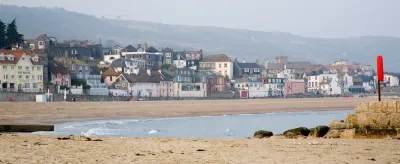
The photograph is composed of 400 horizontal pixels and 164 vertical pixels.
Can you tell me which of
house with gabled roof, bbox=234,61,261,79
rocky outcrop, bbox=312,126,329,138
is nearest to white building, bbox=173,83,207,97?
house with gabled roof, bbox=234,61,261,79

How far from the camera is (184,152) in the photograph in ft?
40.0

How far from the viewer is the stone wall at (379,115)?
1616cm

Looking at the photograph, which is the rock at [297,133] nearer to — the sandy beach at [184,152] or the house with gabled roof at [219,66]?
the sandy beach at [184,152]

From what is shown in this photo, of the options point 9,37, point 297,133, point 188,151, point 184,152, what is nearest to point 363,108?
point 297,133

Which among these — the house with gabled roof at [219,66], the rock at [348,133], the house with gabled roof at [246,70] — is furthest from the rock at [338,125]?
the house with gabled roof at [246,70]

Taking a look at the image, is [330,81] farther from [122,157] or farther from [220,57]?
[122,157]

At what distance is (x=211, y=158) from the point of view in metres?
11.4

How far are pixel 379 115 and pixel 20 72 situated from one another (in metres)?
62.7

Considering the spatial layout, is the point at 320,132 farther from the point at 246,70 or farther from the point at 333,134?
the point at 246,70

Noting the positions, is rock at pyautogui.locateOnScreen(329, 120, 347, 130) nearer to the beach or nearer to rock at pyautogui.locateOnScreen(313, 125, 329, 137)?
rock at pyautogui.locateOnScreen(313, 125, 329, 137)

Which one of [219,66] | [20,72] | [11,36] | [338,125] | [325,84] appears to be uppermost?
[11,36]

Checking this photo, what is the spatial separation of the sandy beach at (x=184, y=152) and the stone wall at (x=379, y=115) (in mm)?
1276

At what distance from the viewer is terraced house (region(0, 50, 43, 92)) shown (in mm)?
72812

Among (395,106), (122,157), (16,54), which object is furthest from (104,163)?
(16,54)
